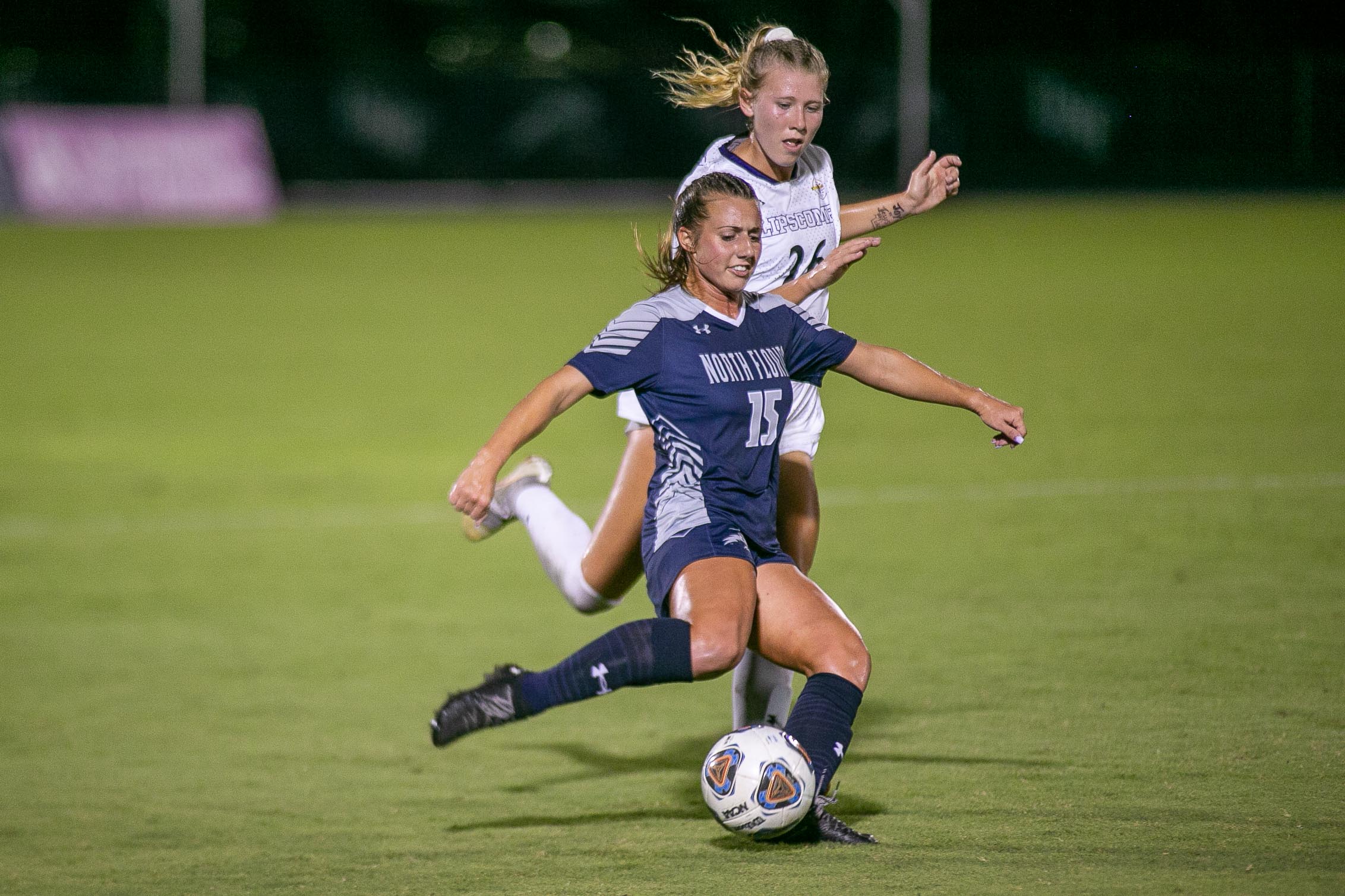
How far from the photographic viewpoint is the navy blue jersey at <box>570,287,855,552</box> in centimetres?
452

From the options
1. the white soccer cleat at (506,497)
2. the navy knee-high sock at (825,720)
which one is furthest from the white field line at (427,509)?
the navy knee-high sock at (825,720)

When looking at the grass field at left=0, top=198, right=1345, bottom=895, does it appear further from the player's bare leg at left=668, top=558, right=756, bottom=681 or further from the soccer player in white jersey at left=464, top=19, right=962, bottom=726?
the soccer player in white jersey at left=464, top=19, right=962, bottom=726

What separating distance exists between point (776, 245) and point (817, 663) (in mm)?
1472

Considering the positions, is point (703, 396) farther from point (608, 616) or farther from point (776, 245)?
point (608, 616)

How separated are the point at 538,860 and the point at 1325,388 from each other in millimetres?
9550

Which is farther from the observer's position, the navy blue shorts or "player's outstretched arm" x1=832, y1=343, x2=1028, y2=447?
"player's outstretched arm" x1=832, y1=343, x2=1028, y2=447

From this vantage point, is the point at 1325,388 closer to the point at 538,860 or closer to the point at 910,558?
the point at 910,558

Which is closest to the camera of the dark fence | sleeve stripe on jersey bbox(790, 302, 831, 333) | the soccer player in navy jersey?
the soccer player in navy jersey

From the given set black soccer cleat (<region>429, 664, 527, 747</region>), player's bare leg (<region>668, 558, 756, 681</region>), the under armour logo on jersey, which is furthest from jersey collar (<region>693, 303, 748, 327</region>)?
black soccer cleat (<region>429, 664, 527, 747</region>)

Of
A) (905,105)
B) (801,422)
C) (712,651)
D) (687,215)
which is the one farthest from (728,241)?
(905,105)

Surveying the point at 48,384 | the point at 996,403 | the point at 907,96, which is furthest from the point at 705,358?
the point at 907,96

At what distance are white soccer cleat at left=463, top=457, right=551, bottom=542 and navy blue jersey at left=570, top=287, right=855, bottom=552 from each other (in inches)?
45.1

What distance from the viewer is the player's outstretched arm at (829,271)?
4969mm

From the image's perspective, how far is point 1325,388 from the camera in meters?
12.5
